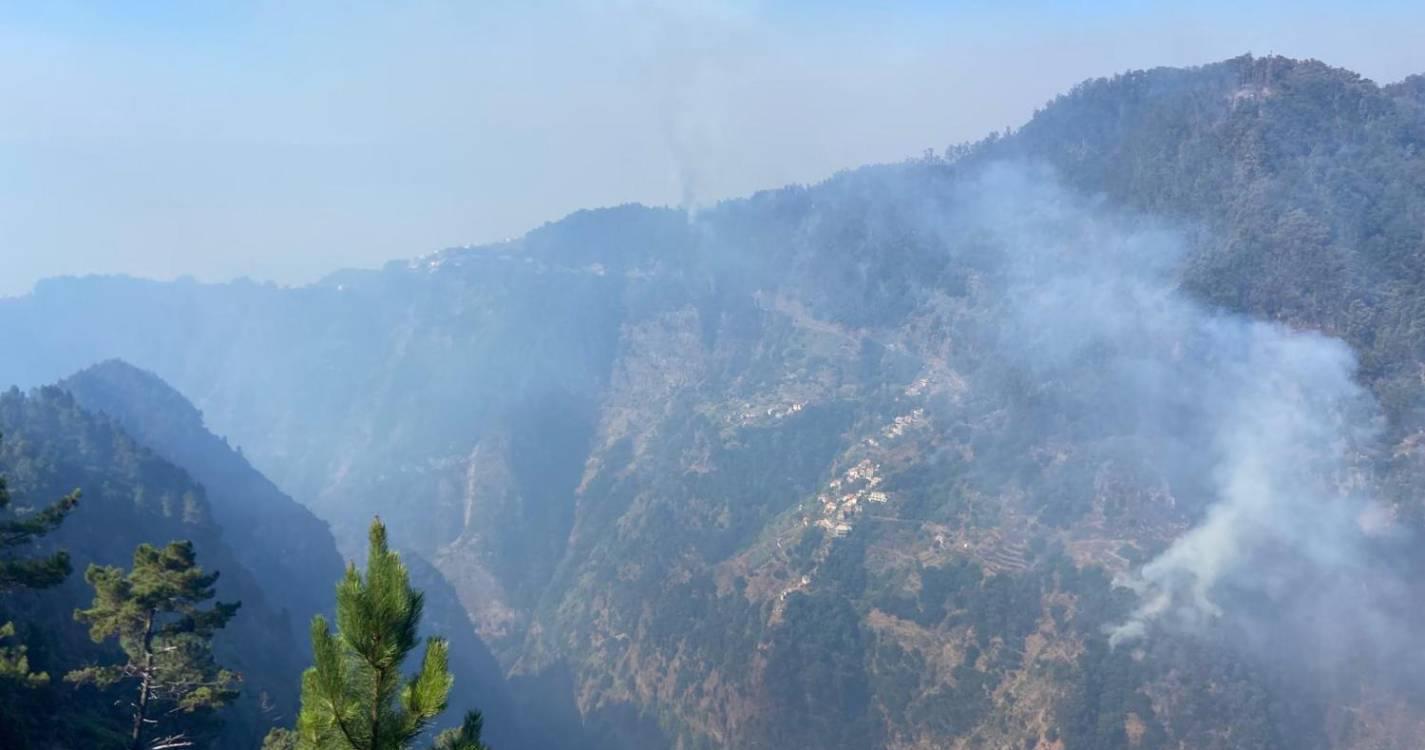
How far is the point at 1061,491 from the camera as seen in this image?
116875 millimetres

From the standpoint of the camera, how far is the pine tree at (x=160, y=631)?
105 feet

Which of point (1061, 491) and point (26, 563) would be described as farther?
point (1061, 491)

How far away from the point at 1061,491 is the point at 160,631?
10431 centimetres

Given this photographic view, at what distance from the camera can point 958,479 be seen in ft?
416

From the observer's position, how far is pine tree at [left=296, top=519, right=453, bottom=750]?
536 inches

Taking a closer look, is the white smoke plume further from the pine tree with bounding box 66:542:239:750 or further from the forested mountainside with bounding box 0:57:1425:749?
the pine tree with bounding box 66:542:239:750

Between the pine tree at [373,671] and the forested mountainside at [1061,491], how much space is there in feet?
288

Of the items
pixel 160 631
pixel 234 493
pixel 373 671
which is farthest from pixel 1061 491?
pixel 234 493

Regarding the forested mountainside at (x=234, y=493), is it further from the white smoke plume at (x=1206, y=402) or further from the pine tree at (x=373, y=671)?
the pine tree at (x=373, y=671)

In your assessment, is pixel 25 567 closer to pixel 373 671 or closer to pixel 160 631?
pixel 160 631

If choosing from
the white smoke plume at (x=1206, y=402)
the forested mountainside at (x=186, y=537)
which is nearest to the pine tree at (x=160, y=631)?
the forested mountainside at (x=186, y=537)

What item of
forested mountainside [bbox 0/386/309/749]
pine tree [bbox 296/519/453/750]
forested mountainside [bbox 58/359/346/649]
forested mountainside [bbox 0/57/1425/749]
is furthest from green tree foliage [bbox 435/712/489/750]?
forested mountainside [bbox 58/359/346/649]

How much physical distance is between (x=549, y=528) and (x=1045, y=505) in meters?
104

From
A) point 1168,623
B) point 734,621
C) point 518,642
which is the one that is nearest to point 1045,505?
point 1168,623
